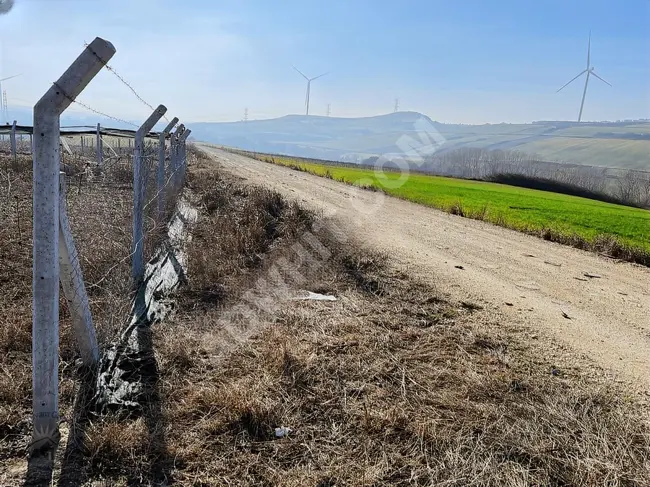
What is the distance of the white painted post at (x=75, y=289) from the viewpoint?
294 centimetres

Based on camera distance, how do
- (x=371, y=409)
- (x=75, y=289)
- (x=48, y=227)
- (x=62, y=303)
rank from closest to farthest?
1. (x=48, y=227)
2. (x=75, y=289)
3. (x=371, y=409)
4. (x=62, y=303)

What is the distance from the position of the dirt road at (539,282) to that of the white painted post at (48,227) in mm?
4456

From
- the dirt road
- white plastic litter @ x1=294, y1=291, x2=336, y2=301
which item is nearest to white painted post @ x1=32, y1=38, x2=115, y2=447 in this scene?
white plastic litter @ x1=294, y1=291, x2=336, y2=301

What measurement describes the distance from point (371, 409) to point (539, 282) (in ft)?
16.4

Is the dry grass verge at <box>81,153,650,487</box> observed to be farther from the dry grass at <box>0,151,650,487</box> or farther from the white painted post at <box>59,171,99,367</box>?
the white painted post at <box>59,171,99,367</box>

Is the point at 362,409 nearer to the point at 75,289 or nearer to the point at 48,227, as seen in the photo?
the point at 75,289

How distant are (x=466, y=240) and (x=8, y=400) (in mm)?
9185

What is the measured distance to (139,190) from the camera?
17.8 feet

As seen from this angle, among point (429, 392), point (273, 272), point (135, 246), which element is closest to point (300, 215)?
point (273, 272)

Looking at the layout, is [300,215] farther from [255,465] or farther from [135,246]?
[255,465]

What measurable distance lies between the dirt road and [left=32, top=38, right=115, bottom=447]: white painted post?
14.6ft

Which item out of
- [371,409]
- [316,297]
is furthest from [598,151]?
[371,409]

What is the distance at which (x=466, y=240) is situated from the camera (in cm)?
1046

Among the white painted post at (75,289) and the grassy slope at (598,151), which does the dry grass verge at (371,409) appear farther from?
the grassy slope at (598,151)
